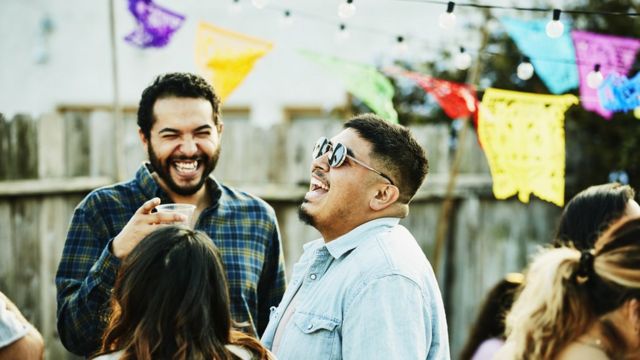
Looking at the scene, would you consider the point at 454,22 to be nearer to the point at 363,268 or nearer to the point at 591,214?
the point at 591,214

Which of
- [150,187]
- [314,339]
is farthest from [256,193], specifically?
[314,339]

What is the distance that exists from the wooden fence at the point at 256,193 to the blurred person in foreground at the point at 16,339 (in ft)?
8.09

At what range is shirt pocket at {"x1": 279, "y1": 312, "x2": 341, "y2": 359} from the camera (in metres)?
2.29

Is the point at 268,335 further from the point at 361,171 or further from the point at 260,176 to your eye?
the point at 260,176

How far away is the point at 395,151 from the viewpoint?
2.59m

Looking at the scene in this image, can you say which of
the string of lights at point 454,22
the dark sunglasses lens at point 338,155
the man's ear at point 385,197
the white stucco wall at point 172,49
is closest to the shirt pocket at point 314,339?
the man's ear at point 385,197

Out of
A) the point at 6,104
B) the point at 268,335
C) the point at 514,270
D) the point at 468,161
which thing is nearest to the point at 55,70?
the point at 6,104

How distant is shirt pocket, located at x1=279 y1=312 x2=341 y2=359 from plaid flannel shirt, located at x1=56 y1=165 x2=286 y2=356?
71cm

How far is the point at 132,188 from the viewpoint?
10.3 ft

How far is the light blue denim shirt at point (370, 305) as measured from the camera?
2.15 meters

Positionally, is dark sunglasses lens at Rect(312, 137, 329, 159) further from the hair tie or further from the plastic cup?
the hair tie

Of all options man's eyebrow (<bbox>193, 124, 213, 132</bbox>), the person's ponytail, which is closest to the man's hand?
man's eyebrow (<bbox>193, 124, 213, 132</bbox>)

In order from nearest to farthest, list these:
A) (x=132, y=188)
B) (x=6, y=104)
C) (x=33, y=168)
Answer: (x=132, y=188), (x=33, y=168), (x=6, y=104)

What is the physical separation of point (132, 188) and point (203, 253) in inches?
44.2
